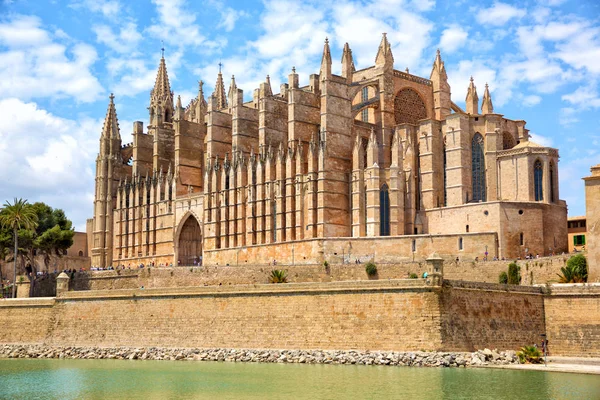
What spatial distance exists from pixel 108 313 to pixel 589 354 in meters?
21.7

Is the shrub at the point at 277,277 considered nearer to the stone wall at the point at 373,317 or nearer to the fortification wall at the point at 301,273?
the fortification wall at the point at 301,273

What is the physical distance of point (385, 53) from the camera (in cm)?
5638

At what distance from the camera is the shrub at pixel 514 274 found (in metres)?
40.8

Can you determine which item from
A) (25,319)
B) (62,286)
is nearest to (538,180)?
(62,286)

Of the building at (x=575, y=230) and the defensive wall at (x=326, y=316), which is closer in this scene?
the defensive wall at (x=326, y=316)

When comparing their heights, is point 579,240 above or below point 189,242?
below

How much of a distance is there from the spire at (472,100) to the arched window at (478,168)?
4.53 m

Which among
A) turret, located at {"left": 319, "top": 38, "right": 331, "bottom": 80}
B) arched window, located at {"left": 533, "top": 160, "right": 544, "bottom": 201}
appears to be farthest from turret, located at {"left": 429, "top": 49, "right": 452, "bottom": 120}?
arched window, located at {"left": 533, "top": 160, "right": 544, "bottom": 201}

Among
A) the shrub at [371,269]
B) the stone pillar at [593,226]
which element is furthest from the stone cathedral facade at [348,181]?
the stone pillar at [593,226]

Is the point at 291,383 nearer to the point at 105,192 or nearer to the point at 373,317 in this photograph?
the point at 373,317

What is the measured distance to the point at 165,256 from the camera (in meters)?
61.8

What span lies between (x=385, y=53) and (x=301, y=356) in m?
26.9

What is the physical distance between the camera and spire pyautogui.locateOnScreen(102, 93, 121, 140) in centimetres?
6831

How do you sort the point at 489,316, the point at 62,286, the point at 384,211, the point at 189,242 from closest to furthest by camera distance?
the point at 489,316 → the point at 62,286 → the point at 384,211 → the point at 189,242
